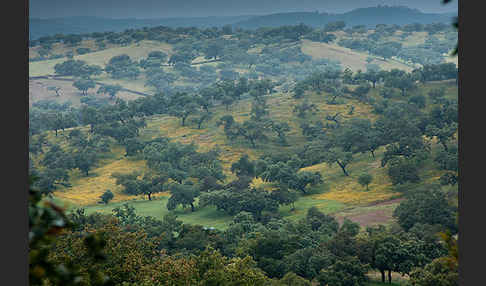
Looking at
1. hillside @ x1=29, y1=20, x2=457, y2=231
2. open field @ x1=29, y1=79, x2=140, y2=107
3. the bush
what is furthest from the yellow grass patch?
open field @ x1=29, y1=79, x2=140, y2=107

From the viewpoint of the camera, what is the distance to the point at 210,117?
357 ft

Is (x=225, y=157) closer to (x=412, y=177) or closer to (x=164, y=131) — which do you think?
(x=164, y=131)

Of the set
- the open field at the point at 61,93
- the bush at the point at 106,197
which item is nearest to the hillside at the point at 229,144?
the open field at the point at 61,93

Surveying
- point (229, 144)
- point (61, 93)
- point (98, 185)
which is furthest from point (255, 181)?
point (61, 93)

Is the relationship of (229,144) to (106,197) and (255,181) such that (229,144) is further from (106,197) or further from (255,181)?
(106,197)

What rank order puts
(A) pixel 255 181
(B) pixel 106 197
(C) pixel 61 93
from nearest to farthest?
(B) pixel 106 197 < (A) pixel 255 181 < (C) pixel 61 93

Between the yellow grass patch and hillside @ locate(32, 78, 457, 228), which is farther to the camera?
the yellow grass patch

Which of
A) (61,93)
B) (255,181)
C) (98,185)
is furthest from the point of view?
(61,93)

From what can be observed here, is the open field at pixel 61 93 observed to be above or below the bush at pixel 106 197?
above

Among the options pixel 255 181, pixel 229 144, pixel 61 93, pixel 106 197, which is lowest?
pixel 106 197

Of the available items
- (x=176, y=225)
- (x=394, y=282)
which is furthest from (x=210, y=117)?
(x=394, y=282)

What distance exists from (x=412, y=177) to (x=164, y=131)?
55001 millimetres

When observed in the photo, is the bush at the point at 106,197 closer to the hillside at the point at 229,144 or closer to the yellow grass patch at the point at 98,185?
the yellow grass patch at the point at 98,185

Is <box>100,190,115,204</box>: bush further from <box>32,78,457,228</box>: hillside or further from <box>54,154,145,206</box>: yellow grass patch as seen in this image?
<box>54,154,145,206</box>: yellow grass patch
